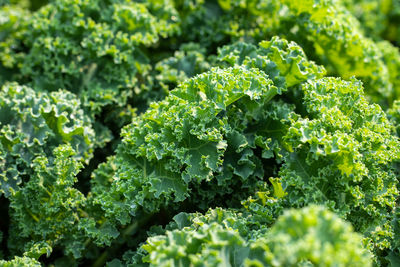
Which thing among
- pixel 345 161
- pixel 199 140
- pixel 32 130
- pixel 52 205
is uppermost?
pixel 345 161

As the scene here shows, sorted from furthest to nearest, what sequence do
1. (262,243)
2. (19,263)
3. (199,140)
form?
(199,140) < (19,263) < (262,243)

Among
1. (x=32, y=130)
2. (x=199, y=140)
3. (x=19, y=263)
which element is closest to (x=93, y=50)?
(x=32, y=130)

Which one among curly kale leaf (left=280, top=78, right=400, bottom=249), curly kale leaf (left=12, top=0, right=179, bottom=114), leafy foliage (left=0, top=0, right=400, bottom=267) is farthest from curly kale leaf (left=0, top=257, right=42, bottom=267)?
curly kale leaf (left=280, top=78, right=400, bottom=249)

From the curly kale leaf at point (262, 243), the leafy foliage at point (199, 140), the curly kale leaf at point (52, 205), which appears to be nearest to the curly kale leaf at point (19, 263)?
the leafy foliage at point (199, 140)

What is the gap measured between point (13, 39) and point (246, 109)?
3156 mm

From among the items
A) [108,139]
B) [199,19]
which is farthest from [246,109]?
[199,19]

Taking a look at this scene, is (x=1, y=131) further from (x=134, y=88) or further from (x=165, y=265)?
(x=165, y=265)

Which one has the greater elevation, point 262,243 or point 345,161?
point 345,161

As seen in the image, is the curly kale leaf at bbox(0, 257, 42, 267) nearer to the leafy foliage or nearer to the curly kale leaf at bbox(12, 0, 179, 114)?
the leafy foliage

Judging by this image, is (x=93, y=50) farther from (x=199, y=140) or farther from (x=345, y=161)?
(x=345, y=161)

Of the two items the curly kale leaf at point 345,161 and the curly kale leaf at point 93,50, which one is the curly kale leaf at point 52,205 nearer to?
the curly kale leaf at point 93,50

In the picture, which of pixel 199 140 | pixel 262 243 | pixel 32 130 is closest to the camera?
pixel 262 243

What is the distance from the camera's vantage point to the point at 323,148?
120 inches

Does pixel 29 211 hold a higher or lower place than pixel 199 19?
lower
